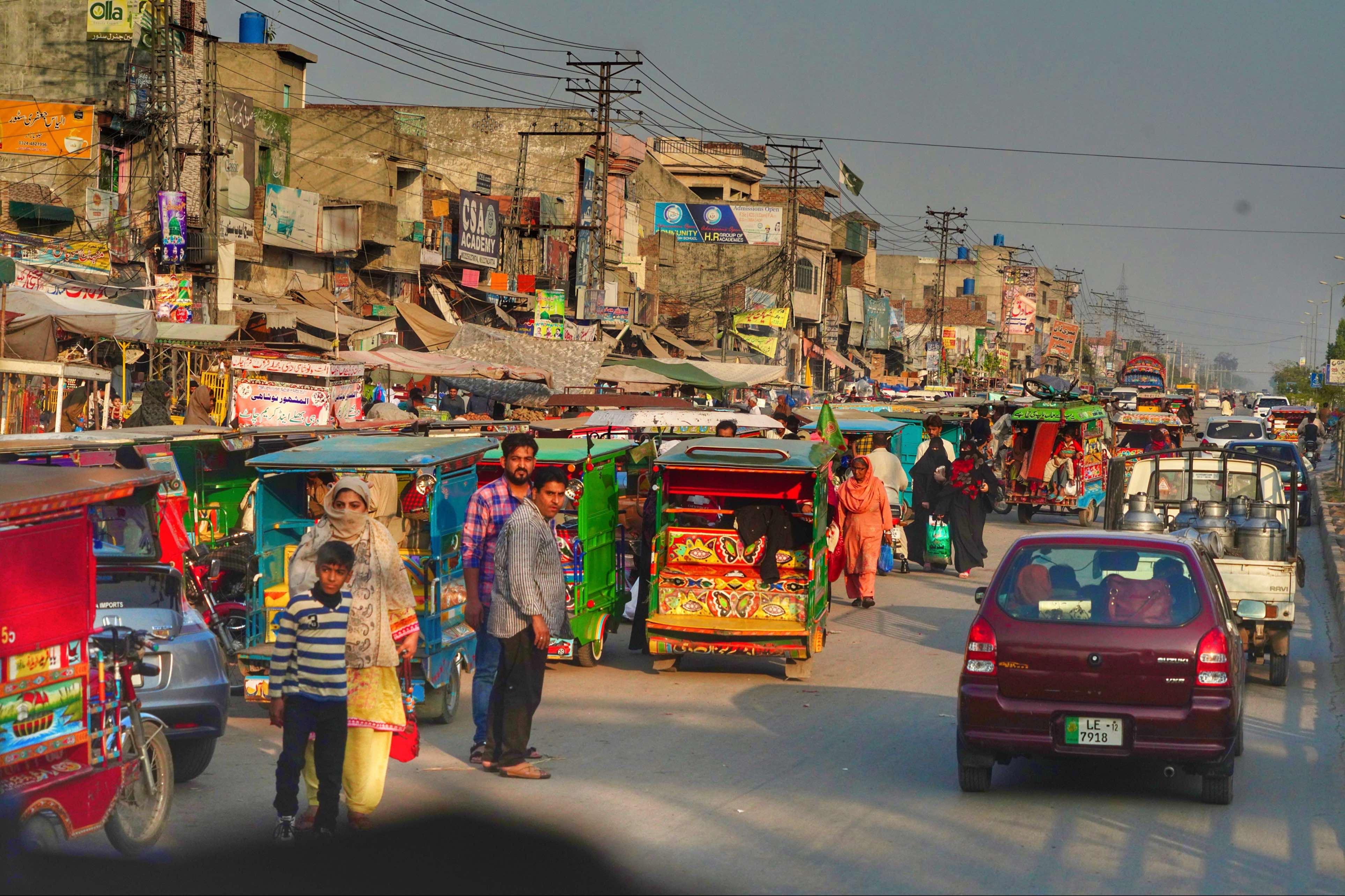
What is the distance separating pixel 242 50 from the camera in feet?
135

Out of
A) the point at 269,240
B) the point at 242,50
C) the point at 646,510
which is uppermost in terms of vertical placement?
the point at 242,50

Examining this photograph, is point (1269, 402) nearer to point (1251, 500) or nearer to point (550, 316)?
point (550, 316)

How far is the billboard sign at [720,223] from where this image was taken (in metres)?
60.6

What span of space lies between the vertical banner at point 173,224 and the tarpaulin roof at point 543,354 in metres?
5.85

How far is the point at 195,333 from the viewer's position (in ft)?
72.0

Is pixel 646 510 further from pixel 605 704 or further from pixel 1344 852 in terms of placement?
pixel 1344 852

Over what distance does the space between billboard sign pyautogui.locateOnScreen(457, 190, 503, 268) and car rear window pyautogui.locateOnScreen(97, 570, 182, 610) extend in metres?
35.6

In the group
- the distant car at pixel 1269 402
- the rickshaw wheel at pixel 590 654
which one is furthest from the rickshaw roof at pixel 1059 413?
the distant car at pixel 1269 402

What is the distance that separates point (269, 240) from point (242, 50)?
8316 mm

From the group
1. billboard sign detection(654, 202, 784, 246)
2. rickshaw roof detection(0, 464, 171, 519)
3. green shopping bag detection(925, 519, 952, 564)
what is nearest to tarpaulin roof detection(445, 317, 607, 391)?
green shopping bag detection(925, 519, 952, 564)

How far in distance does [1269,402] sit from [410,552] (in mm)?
78069

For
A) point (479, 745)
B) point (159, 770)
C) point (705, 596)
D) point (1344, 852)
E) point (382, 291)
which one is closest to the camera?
point (159, 770)

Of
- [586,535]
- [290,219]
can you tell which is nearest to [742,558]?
[586,535]

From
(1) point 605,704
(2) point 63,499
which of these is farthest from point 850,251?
(2) point 63,499
